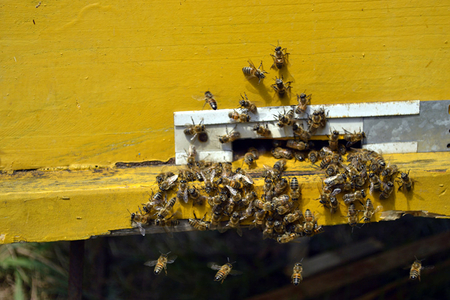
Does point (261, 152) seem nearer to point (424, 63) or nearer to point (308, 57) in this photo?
point (308, 57)

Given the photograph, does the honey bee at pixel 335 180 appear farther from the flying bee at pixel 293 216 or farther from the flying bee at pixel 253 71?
the flying bee at pixel 253 71

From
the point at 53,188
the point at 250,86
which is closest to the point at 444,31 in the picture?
the point at 250,86

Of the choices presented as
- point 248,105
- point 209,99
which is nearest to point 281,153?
point 248,105

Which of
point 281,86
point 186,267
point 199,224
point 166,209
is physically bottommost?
point 186,267

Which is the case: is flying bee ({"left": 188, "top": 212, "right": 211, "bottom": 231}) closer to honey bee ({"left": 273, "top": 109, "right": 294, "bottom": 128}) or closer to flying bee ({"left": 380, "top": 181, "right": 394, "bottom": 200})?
honey bee ({"left": 273, "top": 109, "right": 294, "bottom": 128})

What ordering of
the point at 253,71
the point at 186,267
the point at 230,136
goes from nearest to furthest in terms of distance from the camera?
the point at 253,71
the point at 230,136
the point at 186,267

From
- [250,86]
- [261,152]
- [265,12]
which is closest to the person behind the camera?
[265,12]

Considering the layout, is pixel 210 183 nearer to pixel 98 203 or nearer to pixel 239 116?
pixel 239 116
